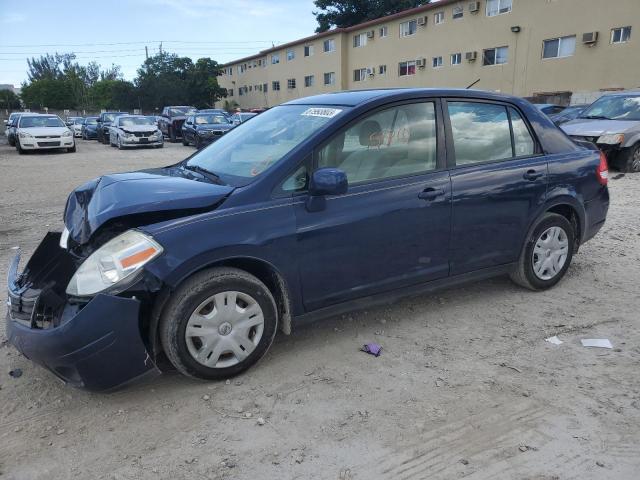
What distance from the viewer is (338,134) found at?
3258 millimetres

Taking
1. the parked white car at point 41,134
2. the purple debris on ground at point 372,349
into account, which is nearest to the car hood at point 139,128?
the parked white car at point 41,134

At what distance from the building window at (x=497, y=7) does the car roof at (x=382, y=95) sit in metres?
26.7

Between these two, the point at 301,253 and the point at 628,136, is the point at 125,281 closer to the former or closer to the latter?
the point at 301,253

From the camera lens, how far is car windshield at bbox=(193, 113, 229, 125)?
20.4 meters

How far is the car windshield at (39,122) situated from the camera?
1861 centimetres

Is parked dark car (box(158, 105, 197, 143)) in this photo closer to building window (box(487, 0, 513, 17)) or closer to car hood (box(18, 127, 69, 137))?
car hood (box(18, 127, 69, 137))

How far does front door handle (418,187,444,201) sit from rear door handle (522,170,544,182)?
890 millimetres

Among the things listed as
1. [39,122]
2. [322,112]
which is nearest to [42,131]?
[39,122]

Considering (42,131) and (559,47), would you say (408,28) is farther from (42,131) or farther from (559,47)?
(42,131)

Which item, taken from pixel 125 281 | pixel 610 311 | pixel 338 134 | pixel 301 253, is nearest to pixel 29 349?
pixel 125 281

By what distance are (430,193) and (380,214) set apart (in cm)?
46

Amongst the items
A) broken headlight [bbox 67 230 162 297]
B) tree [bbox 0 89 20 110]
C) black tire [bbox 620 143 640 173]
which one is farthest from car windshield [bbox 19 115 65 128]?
tree [bbox 0 89 20 110]

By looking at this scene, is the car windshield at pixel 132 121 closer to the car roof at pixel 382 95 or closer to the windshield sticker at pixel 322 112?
the car roof at pixel 382 95

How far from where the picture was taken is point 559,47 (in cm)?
2442
